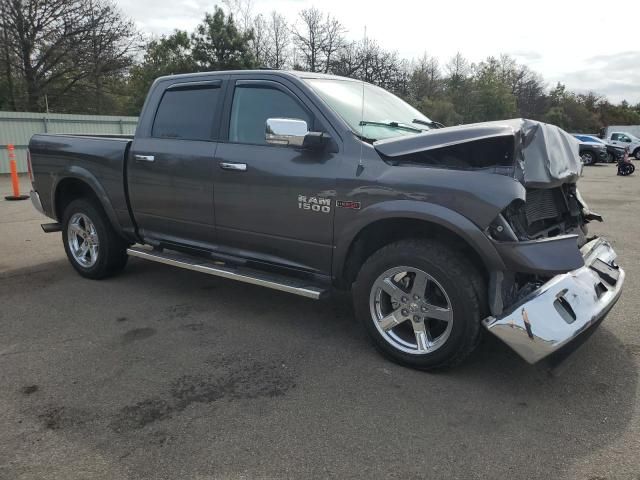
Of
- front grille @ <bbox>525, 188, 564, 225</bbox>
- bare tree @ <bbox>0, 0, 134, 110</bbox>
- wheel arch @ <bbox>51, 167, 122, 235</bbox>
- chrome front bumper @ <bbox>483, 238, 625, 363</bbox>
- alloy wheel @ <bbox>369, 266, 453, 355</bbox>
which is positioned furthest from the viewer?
bare tree @ <bbox>0, 0, 134, 110</bbox>

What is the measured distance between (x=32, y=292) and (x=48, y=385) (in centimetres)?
224

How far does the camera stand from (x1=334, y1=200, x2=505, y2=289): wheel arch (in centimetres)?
309

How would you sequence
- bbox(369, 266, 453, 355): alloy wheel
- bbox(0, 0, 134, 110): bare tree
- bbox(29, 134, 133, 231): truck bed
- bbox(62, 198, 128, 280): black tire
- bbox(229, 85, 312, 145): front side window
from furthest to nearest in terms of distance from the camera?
bbox(0, 0, 134, 110): bare tree, bbox(62, 198, 128, 280): black tire, bbox(29, 134, 133, 231): truck bed, bbox(229, 85, 312, 145): front side window, bbox(369, 266, 453, 355): alloy wheel

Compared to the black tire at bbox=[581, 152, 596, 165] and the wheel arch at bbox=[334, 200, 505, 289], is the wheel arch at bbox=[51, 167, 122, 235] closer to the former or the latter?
the wheel arch at bbox=[334, 200, 505, 289]

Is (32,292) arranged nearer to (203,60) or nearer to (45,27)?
(45,27)

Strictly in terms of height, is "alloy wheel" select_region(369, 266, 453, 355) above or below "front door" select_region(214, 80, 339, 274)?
below

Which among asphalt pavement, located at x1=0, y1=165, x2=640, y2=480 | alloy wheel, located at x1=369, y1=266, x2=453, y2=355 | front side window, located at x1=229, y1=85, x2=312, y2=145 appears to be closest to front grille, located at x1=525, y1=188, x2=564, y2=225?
alloy wheel, located at x1=369, y1=266, x2=453, y2=355

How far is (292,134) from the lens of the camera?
353cm

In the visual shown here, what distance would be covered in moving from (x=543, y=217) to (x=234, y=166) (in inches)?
93.7

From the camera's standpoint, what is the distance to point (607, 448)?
8.63 ft

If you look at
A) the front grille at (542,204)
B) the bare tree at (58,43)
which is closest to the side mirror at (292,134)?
the front grille at (542,204)

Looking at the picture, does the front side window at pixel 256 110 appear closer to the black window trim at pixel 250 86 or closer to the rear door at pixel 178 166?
the black window trim at pixel 250 86

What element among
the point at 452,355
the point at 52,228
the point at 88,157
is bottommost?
the point at 452,355

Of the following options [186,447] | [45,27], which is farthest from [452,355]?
[45,27]
